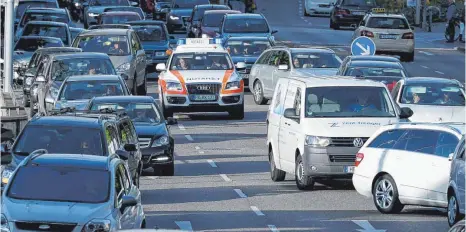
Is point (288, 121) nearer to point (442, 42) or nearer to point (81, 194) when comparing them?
point (81, 194)

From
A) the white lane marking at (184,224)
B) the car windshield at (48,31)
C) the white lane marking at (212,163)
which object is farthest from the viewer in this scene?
the car windshield at (48,31)

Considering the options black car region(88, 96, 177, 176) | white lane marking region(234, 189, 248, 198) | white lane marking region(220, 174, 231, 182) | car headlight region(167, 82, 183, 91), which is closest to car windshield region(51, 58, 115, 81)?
car headlight region(167, 82, 183, 91)

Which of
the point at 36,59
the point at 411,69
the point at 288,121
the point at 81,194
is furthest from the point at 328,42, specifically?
the point at 81,194

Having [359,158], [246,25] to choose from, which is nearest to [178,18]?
[246,25]

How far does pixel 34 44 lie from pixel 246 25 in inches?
323

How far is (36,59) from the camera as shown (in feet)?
127

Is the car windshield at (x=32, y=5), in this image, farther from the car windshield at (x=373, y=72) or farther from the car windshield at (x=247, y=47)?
the car windshield at (x=373, y=72)

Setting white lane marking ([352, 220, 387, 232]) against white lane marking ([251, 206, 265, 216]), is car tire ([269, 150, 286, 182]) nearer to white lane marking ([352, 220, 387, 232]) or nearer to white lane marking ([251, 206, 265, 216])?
white lane marking ([251, 206, 265, 216])

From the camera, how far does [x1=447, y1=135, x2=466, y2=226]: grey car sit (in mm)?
18312

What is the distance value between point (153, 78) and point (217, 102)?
1238cm

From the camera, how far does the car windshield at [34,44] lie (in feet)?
140

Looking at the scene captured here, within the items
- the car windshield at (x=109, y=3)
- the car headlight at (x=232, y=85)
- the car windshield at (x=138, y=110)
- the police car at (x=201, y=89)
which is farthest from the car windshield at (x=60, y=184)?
the car windshield at (x=109, y=3)

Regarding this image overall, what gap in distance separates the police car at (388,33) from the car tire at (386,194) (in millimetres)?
31234

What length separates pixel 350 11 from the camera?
67125 mm
